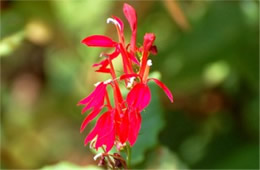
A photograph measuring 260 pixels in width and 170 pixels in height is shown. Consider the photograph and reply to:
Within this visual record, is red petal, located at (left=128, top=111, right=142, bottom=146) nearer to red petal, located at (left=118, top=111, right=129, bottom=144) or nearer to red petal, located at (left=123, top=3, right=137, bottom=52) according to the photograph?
red petal, located at (left=118, top=111, right=129, bottom=144)

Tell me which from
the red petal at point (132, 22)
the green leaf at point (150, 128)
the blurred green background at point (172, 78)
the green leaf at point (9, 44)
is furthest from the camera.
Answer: the blurred green background at point (172, 78)

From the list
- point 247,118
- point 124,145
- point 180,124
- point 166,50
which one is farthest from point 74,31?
point 124,145

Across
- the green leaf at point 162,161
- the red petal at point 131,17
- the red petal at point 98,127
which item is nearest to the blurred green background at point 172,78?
the green leaf at point 162,161

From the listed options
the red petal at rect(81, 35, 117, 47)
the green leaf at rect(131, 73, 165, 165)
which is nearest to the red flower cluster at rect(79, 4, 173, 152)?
the red petal at rect(81, 35, 117, 47)

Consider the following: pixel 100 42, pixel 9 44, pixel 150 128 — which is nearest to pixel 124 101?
pixel 100 42

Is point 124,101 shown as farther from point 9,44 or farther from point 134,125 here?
point 9,44

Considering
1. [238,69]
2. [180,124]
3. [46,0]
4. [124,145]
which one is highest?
[46,0]

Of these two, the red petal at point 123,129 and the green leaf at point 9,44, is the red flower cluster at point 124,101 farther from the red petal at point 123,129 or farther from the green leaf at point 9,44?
the green leaf at point 9,44

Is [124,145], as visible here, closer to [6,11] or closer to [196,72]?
[196,72]
